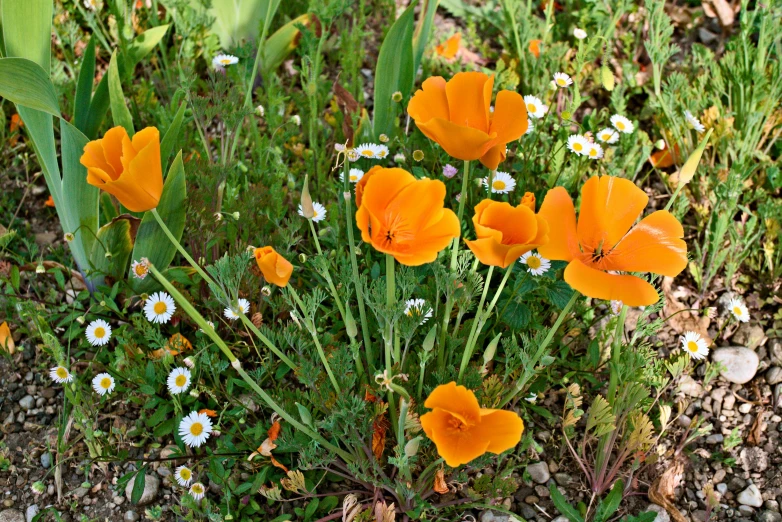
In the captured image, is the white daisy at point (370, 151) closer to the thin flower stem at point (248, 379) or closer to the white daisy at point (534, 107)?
the white daisy at point (534, 107)

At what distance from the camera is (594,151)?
7.70 feet

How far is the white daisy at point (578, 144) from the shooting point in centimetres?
231

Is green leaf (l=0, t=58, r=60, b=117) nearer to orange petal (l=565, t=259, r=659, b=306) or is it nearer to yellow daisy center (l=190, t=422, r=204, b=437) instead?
yellow daisy center (l=190, t=422, r=204, b=437)

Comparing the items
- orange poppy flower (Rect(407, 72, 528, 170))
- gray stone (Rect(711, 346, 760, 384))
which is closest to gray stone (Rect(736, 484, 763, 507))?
gray stone (Rect(711, 346, 760, 384))

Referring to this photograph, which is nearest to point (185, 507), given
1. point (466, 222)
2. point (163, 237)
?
point (163, 237)

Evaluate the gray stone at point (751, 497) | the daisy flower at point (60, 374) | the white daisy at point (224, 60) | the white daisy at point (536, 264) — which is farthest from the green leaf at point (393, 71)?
the gray stone at point (751, 497)

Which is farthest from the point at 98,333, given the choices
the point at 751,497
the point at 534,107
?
the point at 751,497

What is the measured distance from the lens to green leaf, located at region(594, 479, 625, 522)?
5.73 ft

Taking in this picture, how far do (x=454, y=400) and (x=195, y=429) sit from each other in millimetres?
777

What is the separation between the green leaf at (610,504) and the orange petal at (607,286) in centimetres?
60

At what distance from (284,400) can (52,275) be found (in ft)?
3.16

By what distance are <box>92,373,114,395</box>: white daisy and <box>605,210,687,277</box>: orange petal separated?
126 centimetres

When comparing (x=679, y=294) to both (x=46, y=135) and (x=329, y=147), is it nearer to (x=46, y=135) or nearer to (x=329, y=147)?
(x=329, y=147)

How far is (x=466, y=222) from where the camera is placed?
218 cm
